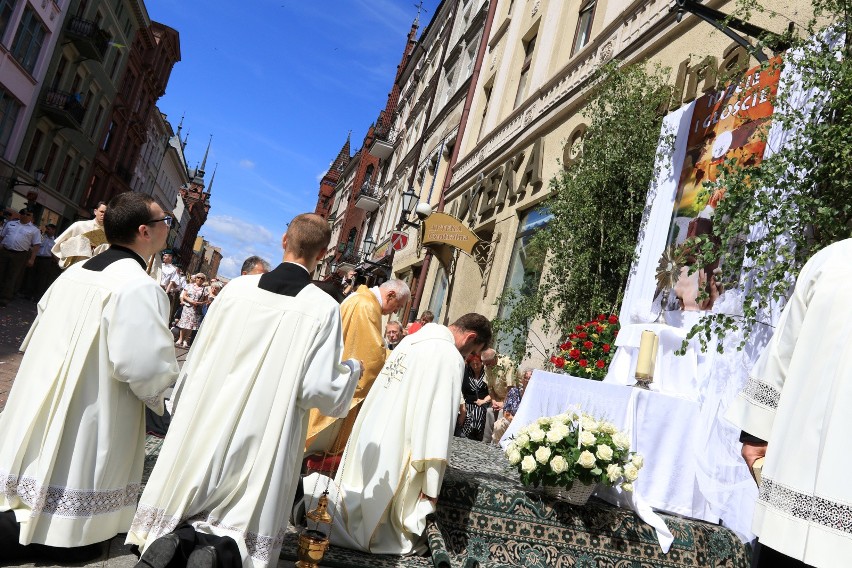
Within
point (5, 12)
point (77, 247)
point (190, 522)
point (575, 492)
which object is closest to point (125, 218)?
point (190, 522)

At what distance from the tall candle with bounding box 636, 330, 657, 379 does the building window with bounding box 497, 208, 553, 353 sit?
5468mm

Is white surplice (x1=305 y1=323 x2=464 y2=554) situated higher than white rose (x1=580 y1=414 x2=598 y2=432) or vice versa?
white rose (x1=580 y1=414 x2=598 y2=432)

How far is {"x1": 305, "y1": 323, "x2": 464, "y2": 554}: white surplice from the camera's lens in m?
4.33

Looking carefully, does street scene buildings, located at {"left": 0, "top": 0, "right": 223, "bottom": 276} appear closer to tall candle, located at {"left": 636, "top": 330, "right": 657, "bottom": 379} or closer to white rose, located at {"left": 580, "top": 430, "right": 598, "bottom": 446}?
tall candle, located at {"left": 636, "top": 330, "right": 657, "bottom": 379}

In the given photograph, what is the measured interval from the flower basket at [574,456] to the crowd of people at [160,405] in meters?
1.51

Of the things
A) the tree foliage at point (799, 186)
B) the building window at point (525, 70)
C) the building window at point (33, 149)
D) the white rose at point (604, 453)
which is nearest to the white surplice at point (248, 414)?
the white rose at point (604, 453)

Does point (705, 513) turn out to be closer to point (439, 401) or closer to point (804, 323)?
point (439, 401)

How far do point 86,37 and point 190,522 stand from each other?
3090 centimetres

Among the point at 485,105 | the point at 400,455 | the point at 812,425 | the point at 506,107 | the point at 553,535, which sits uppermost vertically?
the point at 485,105

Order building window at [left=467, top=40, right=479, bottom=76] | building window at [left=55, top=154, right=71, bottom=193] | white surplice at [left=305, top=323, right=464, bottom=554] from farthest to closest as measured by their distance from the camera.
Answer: building window at [left=55, top=154, right=71, bottom=193], building window at [left=467, top=40, right=479, bottom=76], white surplice at [left=305, top=323, right=464, bottom=554]

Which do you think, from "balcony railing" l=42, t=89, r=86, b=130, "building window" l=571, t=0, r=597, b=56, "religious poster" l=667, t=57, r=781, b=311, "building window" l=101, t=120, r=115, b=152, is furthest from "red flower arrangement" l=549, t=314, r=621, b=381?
"building window" l=101, t=120, r=115, b=152

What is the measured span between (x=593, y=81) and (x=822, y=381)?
9321mm

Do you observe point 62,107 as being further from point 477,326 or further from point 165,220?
point 477,326

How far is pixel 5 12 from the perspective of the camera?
23.1 metres
